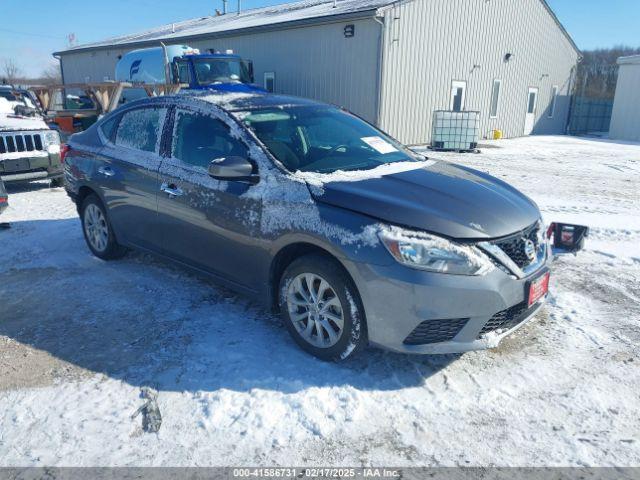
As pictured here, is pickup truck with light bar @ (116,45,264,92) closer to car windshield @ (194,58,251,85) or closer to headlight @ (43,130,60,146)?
car windshield @ (194,58,251,85)

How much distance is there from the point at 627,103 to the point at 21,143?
24683 millimetres

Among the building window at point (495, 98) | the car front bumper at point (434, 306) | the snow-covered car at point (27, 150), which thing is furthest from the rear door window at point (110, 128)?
the building window at point (495, 98)

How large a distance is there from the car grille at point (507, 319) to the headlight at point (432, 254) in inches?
13.4

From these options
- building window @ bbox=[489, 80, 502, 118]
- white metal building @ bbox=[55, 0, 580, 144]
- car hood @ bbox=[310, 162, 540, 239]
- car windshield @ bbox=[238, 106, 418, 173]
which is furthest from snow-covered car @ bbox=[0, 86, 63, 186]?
building window @ bbox=[489, 80, 502, 118]

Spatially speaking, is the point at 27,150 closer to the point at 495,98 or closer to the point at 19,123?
the point at 19,123

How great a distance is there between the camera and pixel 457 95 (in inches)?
757

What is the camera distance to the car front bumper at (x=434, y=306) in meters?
2.75

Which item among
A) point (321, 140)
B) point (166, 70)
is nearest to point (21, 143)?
point (321, 140)

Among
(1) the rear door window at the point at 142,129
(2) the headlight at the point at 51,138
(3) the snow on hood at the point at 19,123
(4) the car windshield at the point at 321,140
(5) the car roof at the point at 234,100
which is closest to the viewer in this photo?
(4) the car windshield at the point at 321,140

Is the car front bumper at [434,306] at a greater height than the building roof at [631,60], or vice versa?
the building roof at [631,60]

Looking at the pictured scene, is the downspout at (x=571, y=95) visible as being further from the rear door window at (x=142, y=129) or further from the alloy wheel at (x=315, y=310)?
the alloy wheel at (x=315, y=310)

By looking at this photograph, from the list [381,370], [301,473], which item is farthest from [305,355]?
[301,473]

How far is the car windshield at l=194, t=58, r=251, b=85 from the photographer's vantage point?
1398cm

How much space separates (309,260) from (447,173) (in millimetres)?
1381
